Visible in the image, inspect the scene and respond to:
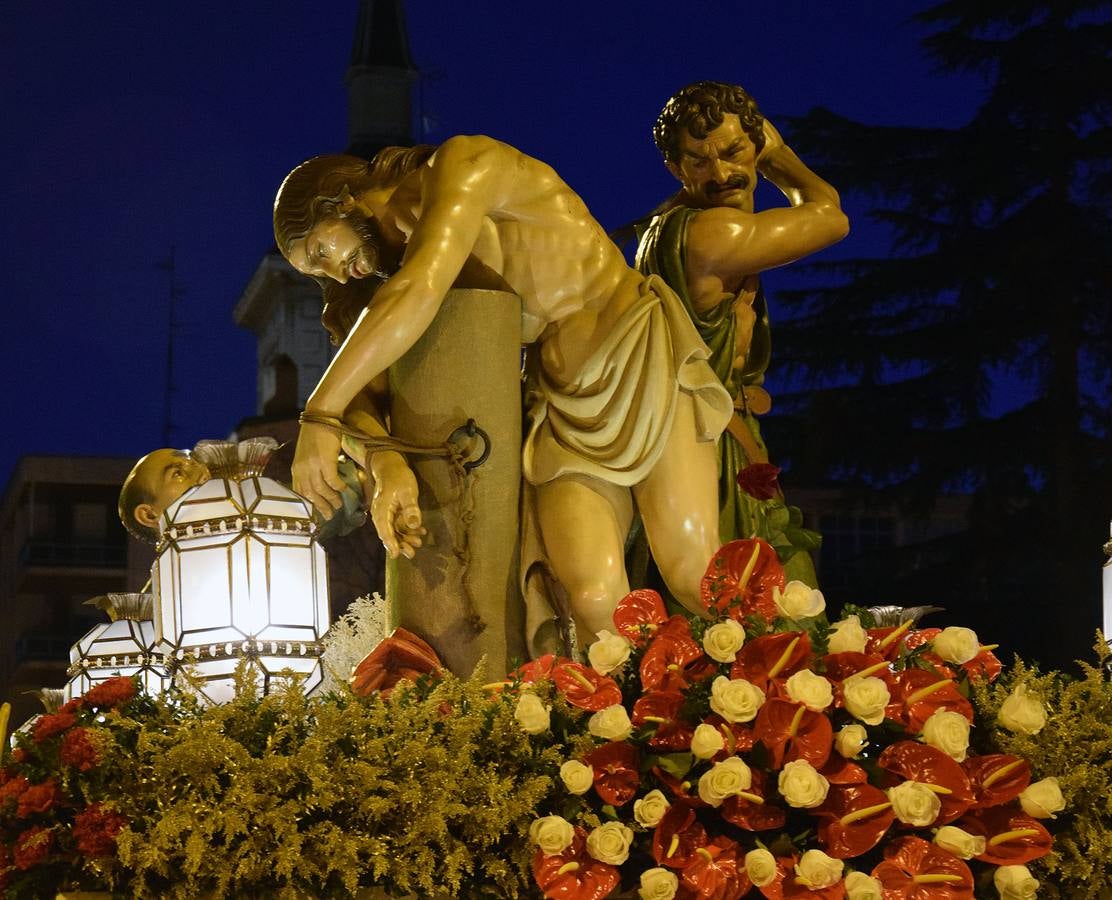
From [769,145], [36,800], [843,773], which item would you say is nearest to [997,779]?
[843,773]

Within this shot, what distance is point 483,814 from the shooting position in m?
3.99

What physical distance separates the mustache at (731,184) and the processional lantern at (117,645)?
2.44m

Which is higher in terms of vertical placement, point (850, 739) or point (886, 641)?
point (886, 641)

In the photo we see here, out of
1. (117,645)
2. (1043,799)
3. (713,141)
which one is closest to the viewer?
(1043,799)

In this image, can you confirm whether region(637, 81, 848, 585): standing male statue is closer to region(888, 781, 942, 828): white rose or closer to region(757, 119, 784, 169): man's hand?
region(757, 119, 784, 169): man's hand

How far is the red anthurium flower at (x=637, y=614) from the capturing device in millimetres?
4336

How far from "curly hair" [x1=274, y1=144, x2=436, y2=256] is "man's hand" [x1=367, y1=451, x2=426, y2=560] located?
2.25ft

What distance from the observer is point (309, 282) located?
37.9 m

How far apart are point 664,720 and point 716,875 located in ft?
1.01

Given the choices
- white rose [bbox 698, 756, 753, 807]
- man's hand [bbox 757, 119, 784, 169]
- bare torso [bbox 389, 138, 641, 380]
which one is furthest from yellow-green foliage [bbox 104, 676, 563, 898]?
man's hand [bbox 757, 119, 784, 169]

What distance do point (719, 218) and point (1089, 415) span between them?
56.4 ft

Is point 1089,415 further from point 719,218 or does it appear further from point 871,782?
point 871,782

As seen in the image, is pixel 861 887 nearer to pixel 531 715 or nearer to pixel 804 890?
pixel 804 890

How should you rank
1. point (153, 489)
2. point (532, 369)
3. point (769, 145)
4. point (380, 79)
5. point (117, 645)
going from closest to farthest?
point (532, 369) < point (153, 489) < point (769, 145) < point (117, 645) < point (380, 79)
